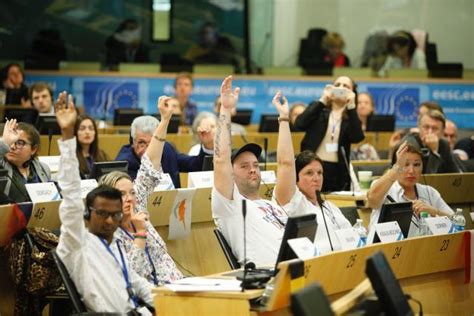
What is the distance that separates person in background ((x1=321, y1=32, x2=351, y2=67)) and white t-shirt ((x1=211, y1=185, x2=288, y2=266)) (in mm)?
11160

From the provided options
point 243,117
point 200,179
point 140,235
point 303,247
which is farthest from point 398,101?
point 303,247

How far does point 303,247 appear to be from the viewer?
574 centimetres

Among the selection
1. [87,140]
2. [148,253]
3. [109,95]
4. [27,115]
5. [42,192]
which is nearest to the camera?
[148,253]

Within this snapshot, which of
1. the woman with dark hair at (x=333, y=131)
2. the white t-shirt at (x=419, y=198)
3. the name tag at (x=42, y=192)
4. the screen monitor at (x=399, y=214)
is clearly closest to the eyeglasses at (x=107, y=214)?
the name tag at (x=42, y=192)

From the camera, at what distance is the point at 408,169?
809 cm

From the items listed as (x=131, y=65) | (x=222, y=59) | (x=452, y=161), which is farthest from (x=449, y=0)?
(x=452, y=161)

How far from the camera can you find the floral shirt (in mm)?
6094

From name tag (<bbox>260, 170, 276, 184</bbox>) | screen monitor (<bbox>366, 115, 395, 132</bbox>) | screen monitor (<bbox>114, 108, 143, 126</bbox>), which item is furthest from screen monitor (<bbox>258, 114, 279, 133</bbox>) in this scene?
name tag (<bbox>260, 170, 276, 184</bbox>)

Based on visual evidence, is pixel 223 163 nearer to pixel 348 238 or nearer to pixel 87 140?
pixel 348 238

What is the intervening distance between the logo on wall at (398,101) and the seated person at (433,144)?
6222 mm

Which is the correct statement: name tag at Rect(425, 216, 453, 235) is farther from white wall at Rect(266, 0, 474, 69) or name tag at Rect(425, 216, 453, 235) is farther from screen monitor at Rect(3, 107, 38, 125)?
white wall at Rect(266, 0, 474, 69)

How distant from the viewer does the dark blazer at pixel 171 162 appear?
8.05 m

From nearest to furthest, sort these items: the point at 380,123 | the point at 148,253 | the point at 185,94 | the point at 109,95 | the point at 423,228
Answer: the point at 148,253
the point at 423,228
the point at 185,94
the point at 380,123
the point at 109,95

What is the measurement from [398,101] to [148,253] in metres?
11.1
